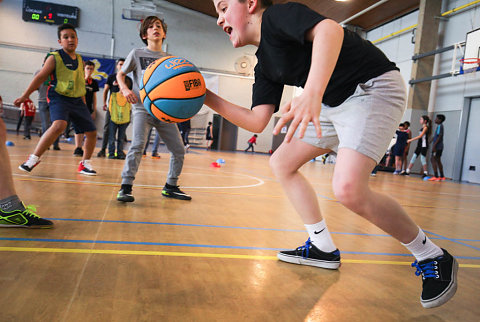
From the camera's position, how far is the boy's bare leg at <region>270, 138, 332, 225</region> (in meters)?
1.74

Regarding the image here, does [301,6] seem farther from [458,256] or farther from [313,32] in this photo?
[458,256]

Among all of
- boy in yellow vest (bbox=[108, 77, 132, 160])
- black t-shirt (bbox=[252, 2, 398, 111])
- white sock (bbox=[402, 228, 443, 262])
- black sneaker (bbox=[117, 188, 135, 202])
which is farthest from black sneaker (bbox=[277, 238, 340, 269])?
boy in yellow vest (bbox=[108, 77, 132, 160])

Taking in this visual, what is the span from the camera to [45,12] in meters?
15.3

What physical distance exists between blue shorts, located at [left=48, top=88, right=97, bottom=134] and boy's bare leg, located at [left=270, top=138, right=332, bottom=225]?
3.38 metres

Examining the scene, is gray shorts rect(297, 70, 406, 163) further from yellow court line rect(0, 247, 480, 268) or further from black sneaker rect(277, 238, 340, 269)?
yellow court line rect(0, 247, 480, 268)

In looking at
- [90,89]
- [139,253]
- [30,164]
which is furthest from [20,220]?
[90,89]

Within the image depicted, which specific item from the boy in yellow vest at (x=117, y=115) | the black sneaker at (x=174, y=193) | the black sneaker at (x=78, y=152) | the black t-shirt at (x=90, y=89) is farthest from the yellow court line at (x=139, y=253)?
the black t-shirt at (x=90, y=89)

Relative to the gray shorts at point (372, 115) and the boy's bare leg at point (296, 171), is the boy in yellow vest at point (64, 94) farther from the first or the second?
the gray shorts at point (372, 115)

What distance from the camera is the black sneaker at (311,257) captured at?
5.85 feet

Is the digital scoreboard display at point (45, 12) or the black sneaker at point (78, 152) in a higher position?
the digital scoreboard display at point (45, 12)

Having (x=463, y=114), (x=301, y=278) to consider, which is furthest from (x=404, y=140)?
(x=301, y=278)

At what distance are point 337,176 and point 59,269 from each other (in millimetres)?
1216

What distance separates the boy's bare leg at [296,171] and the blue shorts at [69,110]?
3378mm

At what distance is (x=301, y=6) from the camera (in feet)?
4.30
